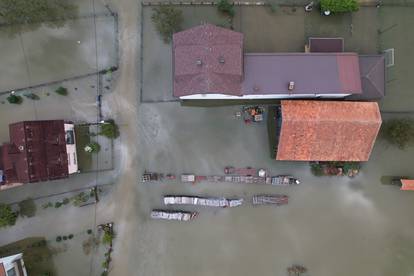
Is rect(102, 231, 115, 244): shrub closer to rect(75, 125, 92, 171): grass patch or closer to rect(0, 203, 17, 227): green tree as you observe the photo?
rect(75, 125, 92, 171): grass patch

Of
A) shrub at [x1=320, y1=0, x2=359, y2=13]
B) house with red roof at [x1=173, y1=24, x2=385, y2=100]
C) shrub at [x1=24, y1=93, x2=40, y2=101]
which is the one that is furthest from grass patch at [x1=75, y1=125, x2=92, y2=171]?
shrub at [x1=320, y1=0, x2=359, y2=13]

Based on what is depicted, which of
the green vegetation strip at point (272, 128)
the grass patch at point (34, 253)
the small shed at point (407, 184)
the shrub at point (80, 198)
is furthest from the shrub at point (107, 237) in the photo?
the small shed at point (407, 184)

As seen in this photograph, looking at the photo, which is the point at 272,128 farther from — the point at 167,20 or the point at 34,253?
the point at 34,253

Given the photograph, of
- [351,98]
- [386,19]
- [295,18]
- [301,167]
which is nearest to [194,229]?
[301,167]

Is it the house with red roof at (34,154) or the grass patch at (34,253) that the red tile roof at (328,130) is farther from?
the grass patch at (34,253)

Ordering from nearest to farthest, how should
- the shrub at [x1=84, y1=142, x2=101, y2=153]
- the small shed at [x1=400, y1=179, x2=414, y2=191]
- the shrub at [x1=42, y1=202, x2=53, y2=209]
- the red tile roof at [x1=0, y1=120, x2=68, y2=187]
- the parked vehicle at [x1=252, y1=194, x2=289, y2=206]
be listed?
1. the red tile roof at [x1=0, y1=120, x2=68, y2=187]
2. the small shed at [x1=400, y1=179, x2=414, y2=191]
3. the parked vehicle at [x1=252, y1=194, x2=289, y2=206]
4. the shrub at [x1=84, y1=142, x2=101, y2=153]
5. the shrub at [x1=42, y1=202, x2=53, y2=209]

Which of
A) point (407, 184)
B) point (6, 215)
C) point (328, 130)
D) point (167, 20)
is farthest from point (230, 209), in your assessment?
point (6, 215)

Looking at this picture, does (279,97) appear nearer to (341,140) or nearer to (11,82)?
(341,140)
